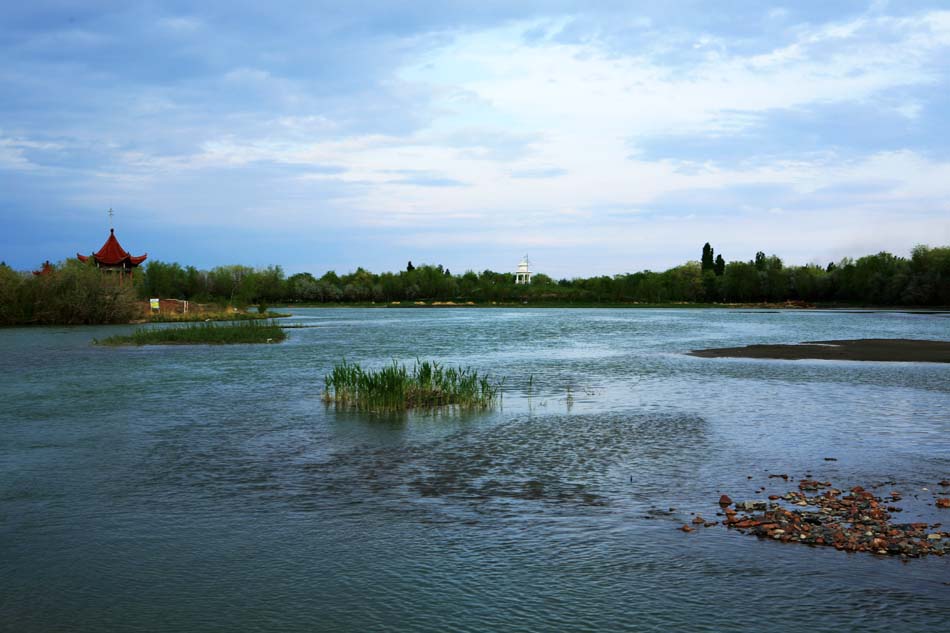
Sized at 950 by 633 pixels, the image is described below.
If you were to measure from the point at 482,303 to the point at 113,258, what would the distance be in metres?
112

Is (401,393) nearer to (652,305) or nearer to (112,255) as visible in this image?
(112,255)

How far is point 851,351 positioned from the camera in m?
45.9

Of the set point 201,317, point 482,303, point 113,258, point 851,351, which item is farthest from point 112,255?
point 482,303

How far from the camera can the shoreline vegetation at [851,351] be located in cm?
4182

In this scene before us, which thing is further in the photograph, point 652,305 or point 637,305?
point 637,305

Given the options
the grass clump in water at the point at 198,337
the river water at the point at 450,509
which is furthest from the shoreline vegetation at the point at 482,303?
the river water at the point at 450,509

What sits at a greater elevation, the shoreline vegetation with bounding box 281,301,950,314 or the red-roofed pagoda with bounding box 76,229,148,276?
the red-roofed pagoda with bounding box 76,229,148,276

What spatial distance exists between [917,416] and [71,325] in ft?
249

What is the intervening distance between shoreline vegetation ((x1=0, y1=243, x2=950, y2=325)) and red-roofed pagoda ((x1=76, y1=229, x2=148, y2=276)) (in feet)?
10.4

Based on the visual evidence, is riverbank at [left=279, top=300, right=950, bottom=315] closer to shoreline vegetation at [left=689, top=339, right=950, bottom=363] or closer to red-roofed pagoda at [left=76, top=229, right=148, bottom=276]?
red-roofed pagoda at [left=76, top=229, right=148, bottom=276]

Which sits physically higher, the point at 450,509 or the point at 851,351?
the point at 851,351

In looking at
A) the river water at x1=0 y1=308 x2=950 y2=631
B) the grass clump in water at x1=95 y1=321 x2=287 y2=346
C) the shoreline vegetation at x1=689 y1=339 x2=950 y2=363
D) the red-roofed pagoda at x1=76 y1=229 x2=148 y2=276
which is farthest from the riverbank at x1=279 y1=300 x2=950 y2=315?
the river water at x1=0 y1=308 x2=950 y2=631

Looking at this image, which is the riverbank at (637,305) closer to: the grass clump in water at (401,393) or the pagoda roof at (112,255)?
the pagoda roof at (112,255)

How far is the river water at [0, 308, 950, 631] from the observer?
888 cm
